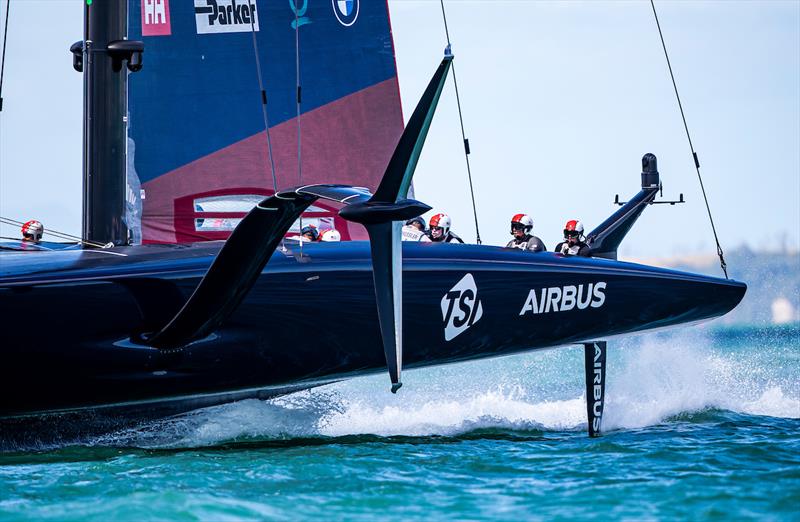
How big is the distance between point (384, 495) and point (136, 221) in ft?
12.3

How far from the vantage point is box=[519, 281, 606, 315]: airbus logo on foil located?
678 cm

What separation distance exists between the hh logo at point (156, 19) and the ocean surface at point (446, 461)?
9.02 ft

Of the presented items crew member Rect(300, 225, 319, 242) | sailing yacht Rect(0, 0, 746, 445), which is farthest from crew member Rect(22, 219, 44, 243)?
crew member Rect(300, 225, 319, 242)

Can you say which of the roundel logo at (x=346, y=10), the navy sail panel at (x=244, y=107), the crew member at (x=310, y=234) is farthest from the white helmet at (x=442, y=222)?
the roundel logo at (x=346, y=10)

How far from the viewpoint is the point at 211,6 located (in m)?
8.52

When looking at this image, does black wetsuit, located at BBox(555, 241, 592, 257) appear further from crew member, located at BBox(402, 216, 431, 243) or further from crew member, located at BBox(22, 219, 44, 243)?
crew member, located at BBox(22, 219, 44, 243)

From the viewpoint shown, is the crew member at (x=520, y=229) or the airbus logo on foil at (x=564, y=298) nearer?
the airbus logo on foil at (x=564, y=298)

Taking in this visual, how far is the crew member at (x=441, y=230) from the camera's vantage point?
7.60 m

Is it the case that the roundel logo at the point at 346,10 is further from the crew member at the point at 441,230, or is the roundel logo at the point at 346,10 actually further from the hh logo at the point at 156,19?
the crew member at the point at 441,230

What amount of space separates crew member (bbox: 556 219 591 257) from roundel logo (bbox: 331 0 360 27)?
8.00 feet

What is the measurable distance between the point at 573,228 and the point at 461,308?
1.45 metres

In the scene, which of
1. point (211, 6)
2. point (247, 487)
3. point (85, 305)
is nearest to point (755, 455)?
point (247, 487)

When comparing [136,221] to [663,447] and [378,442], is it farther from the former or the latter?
[663,447]

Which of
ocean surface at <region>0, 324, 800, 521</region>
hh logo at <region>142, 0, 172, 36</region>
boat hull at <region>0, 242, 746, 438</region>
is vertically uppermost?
hh logo at <region>142, 0, 172, 36</region>
